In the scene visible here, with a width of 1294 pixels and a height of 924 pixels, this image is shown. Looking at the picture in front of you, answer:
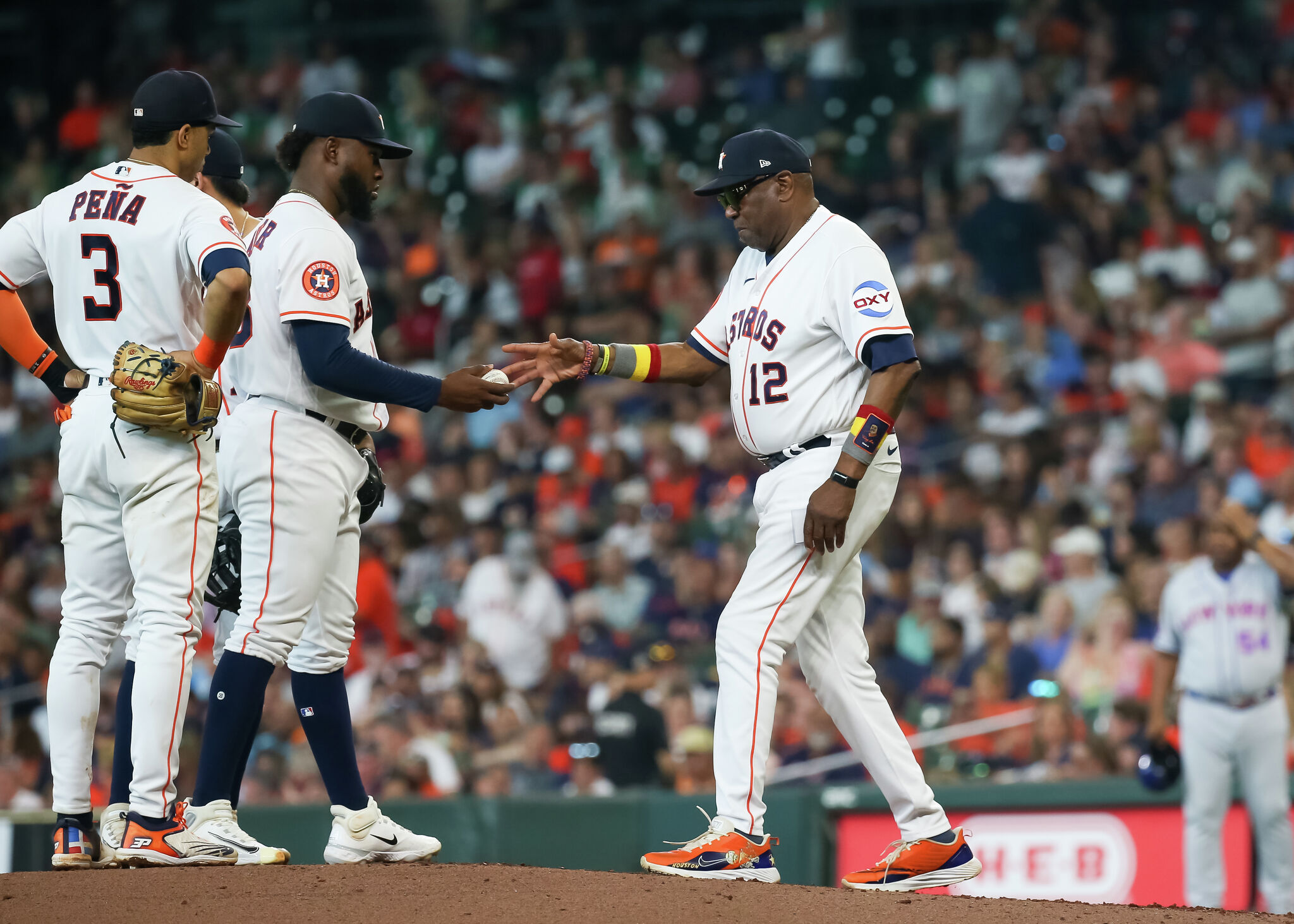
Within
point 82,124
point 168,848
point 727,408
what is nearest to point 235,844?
point 168,848

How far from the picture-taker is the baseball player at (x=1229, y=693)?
7281 mm

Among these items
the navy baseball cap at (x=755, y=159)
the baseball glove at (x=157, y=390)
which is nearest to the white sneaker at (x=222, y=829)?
the baseball glove at (x=157, y=390)

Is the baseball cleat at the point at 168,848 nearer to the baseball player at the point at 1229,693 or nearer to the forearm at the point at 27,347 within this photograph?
the forearm at the point at 27,347

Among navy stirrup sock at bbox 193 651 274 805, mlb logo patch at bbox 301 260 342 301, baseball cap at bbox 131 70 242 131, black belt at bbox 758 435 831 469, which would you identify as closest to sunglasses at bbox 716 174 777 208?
black belt at bbox 758 435 831 469

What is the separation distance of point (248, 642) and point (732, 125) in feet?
35.2

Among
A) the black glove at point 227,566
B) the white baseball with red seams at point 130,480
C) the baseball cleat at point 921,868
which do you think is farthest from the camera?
the black glove at point 227,566

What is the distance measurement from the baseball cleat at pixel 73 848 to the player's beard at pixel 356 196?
6.38 feet

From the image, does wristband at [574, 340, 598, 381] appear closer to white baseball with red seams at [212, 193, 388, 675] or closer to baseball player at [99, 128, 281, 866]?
white baseball with red seams at [212, 193, 388, 675]

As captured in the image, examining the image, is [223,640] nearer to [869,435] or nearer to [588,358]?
[588,358]

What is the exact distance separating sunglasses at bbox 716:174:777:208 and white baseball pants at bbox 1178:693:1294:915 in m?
4.29

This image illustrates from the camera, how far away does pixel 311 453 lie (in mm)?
4430

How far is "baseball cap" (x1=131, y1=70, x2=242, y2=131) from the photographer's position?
14.3 ft

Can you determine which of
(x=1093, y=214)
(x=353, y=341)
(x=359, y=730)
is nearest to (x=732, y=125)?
(x=1093, y=214)

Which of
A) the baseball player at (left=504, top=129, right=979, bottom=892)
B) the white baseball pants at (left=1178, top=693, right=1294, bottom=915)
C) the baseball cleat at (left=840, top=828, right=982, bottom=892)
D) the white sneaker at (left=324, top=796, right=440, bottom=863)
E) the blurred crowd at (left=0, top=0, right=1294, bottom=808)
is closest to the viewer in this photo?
the baseball player at (left=504, top=129, right=979, bottom=892)
